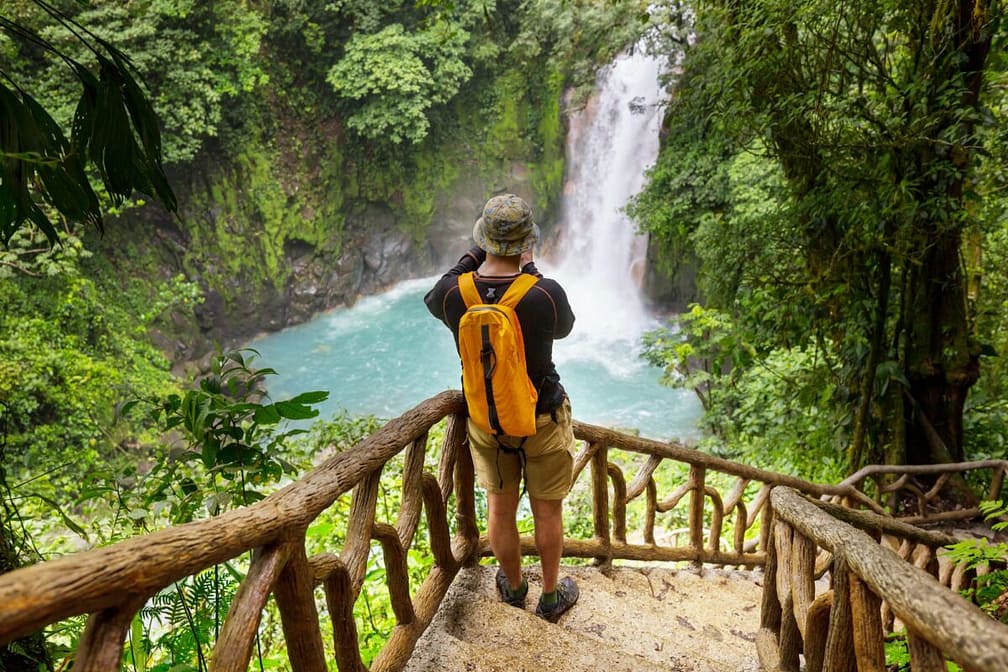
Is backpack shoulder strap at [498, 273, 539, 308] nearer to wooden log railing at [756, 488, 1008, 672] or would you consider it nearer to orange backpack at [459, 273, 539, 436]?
orange backpack at [459, 273, 539, 436]

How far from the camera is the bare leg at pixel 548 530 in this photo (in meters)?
2.29

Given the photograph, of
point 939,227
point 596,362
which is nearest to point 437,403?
point 939,227

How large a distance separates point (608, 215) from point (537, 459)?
14.5m

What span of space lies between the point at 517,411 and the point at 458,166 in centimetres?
1647

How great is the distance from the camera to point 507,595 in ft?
7.91

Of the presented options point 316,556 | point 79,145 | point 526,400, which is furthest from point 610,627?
point 79,145

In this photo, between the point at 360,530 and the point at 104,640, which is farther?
the point at 360,530

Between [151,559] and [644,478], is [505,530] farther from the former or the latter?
[151,559]

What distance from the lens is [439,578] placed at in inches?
90.7

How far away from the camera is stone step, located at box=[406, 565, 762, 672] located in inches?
77.7

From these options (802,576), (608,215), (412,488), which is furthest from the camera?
(608,215)

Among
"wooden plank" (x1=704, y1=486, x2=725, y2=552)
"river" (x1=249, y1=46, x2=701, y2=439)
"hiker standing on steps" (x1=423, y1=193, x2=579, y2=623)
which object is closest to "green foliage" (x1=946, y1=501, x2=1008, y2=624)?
"wooden plank" (x1=704, y1=486, x2=725, y2=552)

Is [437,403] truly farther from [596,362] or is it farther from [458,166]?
[458,166]

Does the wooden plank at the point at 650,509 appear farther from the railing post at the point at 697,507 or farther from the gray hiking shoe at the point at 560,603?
the gray hiking shoe at the point at 560,603
